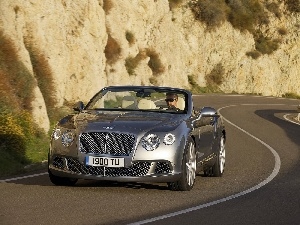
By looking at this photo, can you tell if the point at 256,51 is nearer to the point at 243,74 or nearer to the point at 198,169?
the point at 243,74

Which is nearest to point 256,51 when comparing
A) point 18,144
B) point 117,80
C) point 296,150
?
point 117,80

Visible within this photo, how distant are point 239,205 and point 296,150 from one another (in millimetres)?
10832

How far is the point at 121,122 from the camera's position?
1175cm

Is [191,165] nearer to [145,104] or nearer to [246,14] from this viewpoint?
[145,104]

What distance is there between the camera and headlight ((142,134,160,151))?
37.6ft

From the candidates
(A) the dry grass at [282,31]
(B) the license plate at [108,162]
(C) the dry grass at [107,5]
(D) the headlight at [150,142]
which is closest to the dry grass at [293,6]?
(A) the dry grass at [282,31]

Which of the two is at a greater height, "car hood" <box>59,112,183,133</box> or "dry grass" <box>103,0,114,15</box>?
"car hood" <box>59,112,183,133</box>

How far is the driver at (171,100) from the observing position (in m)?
13.3

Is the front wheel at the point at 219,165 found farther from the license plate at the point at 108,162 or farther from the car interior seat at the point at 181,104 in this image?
the license plate at the point at 108,162

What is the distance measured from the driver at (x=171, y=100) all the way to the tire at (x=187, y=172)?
3.61 feet

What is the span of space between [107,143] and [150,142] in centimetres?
60

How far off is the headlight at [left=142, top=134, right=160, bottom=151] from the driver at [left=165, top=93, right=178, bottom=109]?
1.84 meters

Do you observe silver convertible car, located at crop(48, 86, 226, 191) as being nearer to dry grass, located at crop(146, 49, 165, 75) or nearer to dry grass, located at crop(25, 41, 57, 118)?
dry grass, located at crop(25, 41, 57, 118)

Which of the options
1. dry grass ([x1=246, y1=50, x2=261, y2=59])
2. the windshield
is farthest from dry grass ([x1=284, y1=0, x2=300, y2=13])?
the windshield
